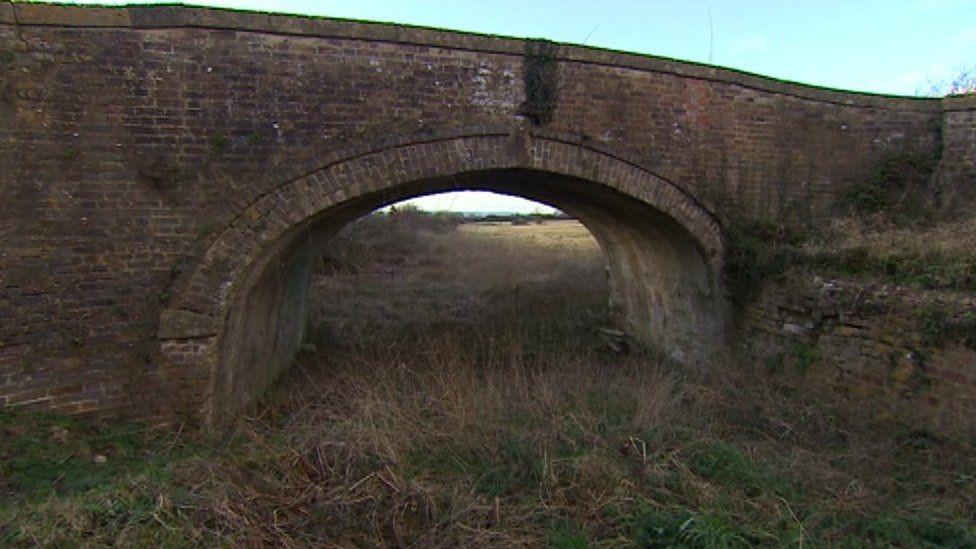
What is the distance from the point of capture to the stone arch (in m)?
5.17

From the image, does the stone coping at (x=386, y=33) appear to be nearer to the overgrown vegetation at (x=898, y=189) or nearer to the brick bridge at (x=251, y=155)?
the brick bridge at (x=251, y=155)

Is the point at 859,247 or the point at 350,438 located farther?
the point at 859,247

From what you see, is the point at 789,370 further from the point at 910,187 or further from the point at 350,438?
the point at 350,438

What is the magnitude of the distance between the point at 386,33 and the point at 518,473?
4581 mm

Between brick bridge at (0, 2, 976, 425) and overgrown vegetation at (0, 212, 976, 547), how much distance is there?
862 millimetres

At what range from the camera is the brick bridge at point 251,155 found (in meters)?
4.76

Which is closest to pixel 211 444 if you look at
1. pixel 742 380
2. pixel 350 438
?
pixel 350 438

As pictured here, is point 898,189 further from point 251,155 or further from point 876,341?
point 251,155

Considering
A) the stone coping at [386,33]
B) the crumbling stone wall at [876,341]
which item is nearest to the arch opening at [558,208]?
the crumbling stone wall at [876,341]

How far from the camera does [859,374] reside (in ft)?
18.3

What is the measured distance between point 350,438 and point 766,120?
21.8 ft

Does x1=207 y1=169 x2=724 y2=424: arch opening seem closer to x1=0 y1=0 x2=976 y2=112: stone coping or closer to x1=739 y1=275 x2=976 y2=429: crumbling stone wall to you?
x1=739 y1=275 x2=976 y2=429: crumbling stone wall

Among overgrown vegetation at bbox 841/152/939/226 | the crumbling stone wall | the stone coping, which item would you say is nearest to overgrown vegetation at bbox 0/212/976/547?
the crumbling stone wall

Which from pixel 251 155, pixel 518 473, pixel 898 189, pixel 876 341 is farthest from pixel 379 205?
pixel 898 189
